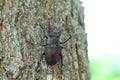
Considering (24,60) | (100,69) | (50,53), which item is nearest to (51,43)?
(50,53)

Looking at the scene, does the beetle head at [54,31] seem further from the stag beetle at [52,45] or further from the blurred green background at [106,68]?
the blurred green background at [106,68]

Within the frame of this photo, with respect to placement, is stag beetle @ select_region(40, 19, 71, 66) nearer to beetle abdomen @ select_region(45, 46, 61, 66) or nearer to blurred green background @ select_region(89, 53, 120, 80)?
beetle abdomen @ select_region(45, 46, 61, 66)

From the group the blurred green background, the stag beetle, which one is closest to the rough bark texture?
the stag beetle

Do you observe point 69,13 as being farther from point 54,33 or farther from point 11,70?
point 11,70

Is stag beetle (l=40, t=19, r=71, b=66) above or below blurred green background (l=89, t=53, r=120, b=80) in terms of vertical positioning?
above

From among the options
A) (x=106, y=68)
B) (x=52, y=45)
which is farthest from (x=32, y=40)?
(x=106, y=68)

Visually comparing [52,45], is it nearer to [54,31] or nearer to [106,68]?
[54,31]
